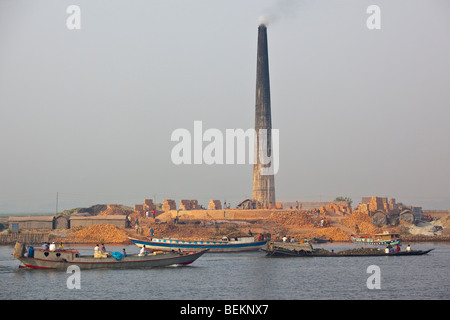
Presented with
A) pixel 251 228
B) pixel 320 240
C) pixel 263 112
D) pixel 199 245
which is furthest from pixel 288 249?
pixel 263 112

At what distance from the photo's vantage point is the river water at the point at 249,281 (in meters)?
37.9

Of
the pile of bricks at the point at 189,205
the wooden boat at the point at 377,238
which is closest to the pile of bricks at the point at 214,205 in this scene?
the pile of bricks at the point at 189,205

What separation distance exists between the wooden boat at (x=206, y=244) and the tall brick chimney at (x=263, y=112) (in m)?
35.3

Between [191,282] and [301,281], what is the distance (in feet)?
25.6

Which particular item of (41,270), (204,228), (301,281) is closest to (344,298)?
(301,281)

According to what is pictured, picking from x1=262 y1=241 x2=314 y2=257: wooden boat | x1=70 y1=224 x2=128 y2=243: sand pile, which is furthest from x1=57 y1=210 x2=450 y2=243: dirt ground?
x1=262 y1=241 x2=314 y2=257: wooden boat

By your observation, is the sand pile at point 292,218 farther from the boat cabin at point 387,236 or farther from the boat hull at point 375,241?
the boat cabin at point 387,236

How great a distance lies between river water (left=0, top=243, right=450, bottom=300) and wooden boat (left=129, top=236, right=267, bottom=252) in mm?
8645

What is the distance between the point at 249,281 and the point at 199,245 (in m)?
22.3

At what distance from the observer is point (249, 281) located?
1724 inches

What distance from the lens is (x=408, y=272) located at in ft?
159
